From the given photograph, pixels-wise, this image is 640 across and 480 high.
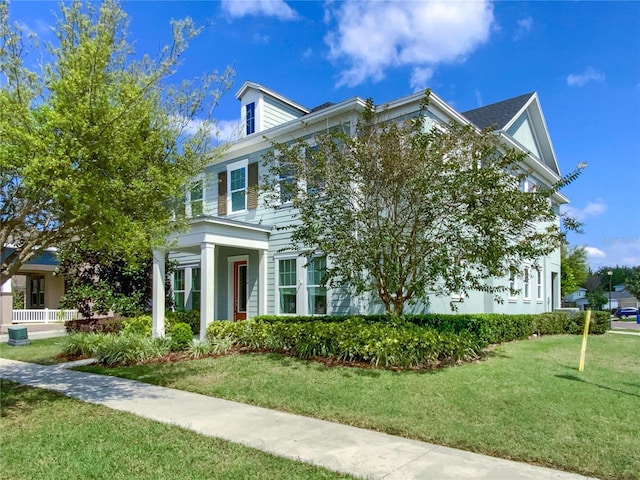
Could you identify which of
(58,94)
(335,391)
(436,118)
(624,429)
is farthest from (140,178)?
(436,118)

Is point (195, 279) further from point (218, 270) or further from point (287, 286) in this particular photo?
point (287, 286)

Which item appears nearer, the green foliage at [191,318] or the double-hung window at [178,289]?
the green foliage at [191,318]

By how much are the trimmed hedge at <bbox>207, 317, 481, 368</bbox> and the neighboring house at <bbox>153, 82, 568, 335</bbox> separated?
132 centimetres

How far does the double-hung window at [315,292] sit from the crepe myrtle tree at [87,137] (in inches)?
265

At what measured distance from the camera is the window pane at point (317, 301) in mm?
13469

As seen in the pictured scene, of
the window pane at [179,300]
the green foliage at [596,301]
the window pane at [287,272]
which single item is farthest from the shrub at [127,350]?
the green foliage at [596,301]

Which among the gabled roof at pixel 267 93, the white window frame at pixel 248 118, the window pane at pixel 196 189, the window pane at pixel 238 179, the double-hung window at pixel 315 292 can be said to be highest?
the gabled roof at pixel 267 93

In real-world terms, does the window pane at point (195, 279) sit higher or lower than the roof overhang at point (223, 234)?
lower

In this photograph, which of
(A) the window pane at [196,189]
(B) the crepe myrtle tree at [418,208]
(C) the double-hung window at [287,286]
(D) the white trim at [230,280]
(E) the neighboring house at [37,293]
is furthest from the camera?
(E) the neighboring house at [37,293]

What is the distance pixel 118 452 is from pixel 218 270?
1191cm

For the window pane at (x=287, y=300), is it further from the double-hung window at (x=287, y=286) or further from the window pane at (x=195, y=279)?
the window pane at (x=195, y=279)

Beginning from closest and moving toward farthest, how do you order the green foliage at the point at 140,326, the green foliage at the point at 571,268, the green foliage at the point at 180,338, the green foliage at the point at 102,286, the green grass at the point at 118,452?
the green grass at the point at 118,452 < the green foliage at the point at 180,338 < the green foliage at the point at 140,326 < the green foliage at the point at 102,286 < the green foliage at the point at 571,268

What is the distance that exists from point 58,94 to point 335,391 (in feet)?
18.4

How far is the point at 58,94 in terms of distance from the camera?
5539 mm
